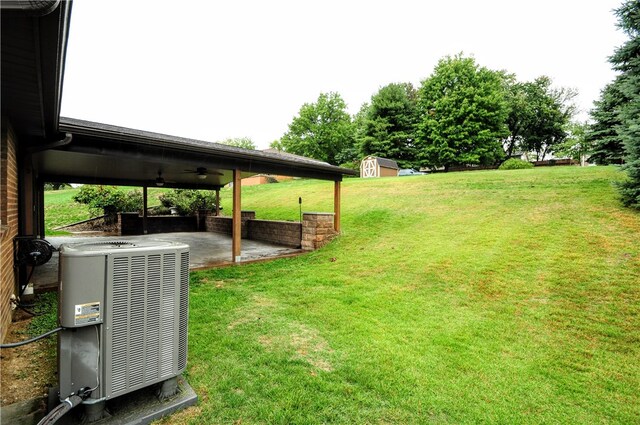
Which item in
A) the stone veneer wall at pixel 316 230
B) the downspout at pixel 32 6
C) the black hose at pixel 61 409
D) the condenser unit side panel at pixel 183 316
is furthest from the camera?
the stone veneer wall at pixel 316 230

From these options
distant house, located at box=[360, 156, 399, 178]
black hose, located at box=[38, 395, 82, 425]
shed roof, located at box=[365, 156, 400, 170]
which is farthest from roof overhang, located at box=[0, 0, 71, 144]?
shed roof, located at box=[365, 156, 400, 170]

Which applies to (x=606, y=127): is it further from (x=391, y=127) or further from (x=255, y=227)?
(x=391, y=127)

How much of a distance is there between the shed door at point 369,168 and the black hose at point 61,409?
2560 cm

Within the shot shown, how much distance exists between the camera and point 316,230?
8930 millimetres

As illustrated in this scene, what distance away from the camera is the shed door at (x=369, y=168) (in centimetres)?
2658

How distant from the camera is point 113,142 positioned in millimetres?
5258

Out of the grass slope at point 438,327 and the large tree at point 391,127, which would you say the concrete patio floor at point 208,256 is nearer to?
the grass slope at point 438,327

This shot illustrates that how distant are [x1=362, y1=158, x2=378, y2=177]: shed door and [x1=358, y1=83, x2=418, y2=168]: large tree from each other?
3.43 m

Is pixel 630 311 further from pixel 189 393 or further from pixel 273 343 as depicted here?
pixel 189 393

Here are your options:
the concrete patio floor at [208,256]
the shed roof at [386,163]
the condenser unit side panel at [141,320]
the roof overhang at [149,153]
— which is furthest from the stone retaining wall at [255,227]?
the shed roof at [386,163]

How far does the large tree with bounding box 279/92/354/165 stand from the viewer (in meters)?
35.5

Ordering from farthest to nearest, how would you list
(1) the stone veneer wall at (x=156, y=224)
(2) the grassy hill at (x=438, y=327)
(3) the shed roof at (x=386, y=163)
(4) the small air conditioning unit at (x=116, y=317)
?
(3) the shed roof at (x=386, y=163) → (1) the stone veneer wall at (x=156, y=224) → (2) the grassy hill at (x=438, y=327) → (4) the small air conditioning unit at (x=116, y=317)

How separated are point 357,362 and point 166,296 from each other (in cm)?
197

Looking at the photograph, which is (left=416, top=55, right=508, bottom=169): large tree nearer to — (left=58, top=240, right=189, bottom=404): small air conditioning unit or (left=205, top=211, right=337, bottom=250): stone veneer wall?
(left=205, top=211, right=337, bottom=250): stone veneer wall
